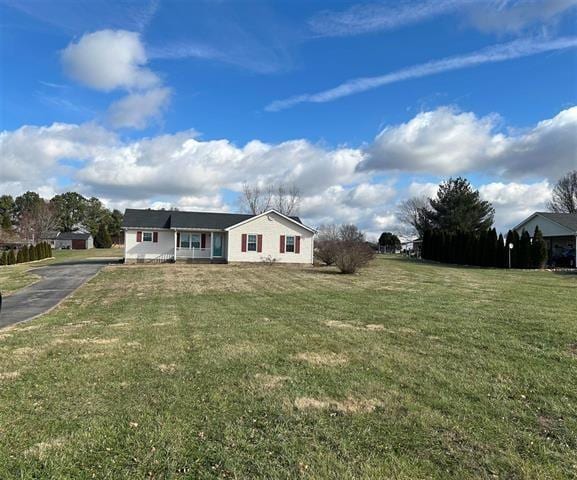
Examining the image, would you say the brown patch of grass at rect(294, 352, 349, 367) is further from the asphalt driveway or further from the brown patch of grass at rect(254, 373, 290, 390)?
the asphalt driveway

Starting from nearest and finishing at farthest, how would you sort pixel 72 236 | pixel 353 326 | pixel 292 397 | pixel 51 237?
1. pixel 292 397
2. pixel 353 326
3. pixel 51 237
4. pixel 72 236

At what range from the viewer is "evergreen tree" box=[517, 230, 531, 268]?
29969 millimetres

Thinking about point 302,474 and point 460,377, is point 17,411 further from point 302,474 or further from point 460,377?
point 460,377

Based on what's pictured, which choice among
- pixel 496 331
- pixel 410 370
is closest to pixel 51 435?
pixel 410 370

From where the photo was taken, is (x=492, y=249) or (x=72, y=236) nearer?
(x=492, y=249)

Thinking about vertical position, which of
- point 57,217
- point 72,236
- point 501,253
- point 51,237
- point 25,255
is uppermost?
point 57,217

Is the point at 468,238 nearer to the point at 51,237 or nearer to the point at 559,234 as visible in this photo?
the point at 559,234

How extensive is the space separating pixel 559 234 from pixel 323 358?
111 feet

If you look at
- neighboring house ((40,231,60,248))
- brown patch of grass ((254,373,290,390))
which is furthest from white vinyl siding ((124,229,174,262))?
neighboring house ((40,231,60,248))

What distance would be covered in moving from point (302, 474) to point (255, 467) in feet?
1.10

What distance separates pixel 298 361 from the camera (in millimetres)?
5949

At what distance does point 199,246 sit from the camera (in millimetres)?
32656

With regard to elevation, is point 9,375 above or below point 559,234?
below

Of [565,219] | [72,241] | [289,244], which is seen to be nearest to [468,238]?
[565,219]
